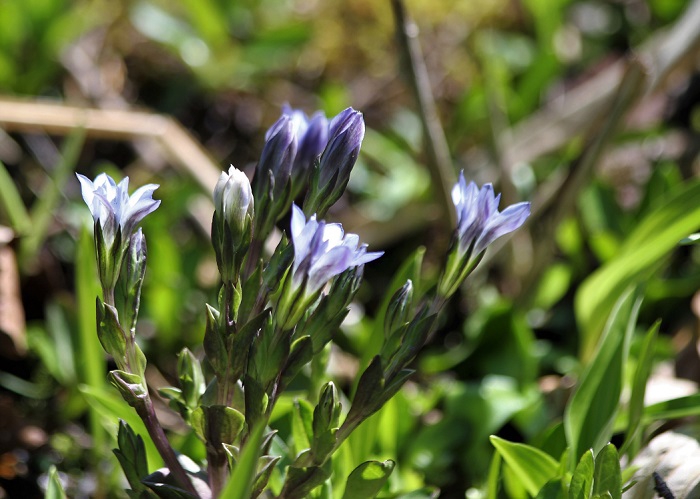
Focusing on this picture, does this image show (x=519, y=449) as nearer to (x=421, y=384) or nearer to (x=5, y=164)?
(x=421, y=384)

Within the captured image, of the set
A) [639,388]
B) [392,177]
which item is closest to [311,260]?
[639,388]

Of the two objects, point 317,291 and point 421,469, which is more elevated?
point 317,291

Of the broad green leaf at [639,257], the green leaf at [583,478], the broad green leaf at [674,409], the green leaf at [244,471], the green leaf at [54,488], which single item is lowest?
the green leaf at [54,488]

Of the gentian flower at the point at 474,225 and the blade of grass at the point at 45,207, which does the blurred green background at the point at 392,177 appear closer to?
the blade of grass at the point at 45,207

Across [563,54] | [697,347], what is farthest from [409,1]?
[697,347]

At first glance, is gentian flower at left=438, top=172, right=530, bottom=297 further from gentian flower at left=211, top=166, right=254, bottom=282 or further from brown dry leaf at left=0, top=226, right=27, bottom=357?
brown dry leaf at left=0, top=226, right=27, bottom=357

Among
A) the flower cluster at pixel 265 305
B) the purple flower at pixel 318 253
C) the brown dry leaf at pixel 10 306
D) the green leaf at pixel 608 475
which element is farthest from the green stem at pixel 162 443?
the brown dry leaf at pixel 10 306

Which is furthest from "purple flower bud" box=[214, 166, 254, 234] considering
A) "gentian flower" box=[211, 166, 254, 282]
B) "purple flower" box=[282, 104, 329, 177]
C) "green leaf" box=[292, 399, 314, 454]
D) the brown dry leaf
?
the brown dry leaf
